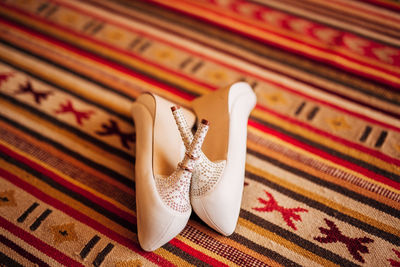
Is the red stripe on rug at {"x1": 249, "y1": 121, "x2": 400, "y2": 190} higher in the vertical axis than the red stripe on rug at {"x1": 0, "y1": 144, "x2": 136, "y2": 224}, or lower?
higher

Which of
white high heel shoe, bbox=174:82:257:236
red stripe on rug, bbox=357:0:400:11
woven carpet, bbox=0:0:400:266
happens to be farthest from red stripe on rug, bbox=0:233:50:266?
red stripe on rug, bbox=357:0:400:11

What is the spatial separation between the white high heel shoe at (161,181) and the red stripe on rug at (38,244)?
0.57ft

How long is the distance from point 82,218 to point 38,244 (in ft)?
0.36

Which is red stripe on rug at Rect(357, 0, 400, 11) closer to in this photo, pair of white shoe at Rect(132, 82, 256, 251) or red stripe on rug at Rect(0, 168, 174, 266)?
pair of white shoe at Rect(132, 82, 256, 251)

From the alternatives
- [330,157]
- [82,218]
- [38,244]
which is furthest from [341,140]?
[38,244]

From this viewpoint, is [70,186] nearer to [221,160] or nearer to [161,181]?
[161,181]

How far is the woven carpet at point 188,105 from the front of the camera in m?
0.81

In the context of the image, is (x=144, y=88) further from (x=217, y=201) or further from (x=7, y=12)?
(x=7, y=12)

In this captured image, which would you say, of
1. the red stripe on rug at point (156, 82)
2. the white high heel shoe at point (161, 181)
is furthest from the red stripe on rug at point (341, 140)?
the white high heel shoe at point (161, 181)

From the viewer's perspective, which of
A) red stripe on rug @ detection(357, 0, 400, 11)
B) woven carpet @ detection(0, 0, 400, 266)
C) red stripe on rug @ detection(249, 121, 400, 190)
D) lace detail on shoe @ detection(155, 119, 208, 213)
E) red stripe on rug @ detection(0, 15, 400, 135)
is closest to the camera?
lace detail on shoe @ detection(155, 119, 208, 213)

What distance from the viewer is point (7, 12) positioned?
143 centimetres

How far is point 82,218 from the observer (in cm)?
84

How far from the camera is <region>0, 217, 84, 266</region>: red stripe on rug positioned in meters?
0.77

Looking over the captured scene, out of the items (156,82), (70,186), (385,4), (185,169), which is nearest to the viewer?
(185,169)
